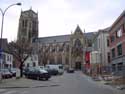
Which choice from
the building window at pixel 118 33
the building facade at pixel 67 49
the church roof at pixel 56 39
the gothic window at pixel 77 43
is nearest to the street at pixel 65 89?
the building window at pixel 118 33

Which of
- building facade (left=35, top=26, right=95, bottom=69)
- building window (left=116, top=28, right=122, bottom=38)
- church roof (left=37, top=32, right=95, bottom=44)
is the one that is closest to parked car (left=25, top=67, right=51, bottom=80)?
building window (left=116, top=28, right=122, bottom=38)

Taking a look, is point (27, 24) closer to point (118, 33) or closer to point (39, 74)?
point (118, 33)

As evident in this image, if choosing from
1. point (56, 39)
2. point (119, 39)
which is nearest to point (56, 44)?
point (56, 39)

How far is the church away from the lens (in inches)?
4109

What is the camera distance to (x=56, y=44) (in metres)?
121

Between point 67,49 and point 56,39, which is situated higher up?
point 56,39

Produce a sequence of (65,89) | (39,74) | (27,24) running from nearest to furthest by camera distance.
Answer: (65,89) → (39,74) → (27,24)

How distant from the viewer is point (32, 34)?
119625 mm

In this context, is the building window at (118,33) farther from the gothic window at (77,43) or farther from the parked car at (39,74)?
the gothic window at (77,43)

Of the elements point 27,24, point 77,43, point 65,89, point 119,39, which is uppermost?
point 27,24

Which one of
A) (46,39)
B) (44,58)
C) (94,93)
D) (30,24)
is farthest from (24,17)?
(94,93)

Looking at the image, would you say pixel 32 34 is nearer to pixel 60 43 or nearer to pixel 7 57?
pixel 60 43

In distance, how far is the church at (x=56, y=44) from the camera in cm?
10438

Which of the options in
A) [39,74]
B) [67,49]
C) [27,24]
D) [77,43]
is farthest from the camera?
[27,24]
